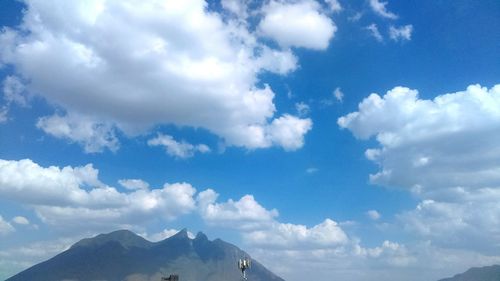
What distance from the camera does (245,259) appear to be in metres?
60.8

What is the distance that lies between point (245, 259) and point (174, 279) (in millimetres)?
15637

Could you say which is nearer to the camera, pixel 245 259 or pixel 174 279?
pixel 245 259

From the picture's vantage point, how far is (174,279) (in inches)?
2790
